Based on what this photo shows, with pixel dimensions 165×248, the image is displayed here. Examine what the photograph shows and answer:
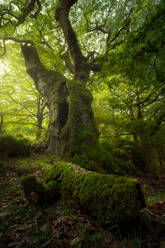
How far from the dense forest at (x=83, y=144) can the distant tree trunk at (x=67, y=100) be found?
0.16ft

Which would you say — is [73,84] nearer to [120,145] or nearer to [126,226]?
[120,145]

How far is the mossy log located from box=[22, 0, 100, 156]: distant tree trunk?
2082mm

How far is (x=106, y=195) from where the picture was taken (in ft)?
5.17

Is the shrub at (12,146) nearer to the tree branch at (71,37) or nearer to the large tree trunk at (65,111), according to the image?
the large tree trunk at (65,111)

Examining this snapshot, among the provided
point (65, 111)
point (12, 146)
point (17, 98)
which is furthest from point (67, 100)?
point (17, 98)

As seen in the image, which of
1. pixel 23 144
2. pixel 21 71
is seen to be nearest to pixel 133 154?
pixel 23 144

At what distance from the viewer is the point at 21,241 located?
125cm

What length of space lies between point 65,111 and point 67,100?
613 millimetres

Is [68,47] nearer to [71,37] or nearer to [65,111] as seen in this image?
[71,37]

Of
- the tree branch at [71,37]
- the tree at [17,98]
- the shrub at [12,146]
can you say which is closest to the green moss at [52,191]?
the shrub at [12,146]

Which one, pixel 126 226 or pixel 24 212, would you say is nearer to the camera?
pixel 126 226

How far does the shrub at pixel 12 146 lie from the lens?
4449 millimetres

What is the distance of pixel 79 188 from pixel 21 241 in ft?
3.06

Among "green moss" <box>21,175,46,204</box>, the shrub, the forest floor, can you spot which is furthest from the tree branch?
the forest floor
